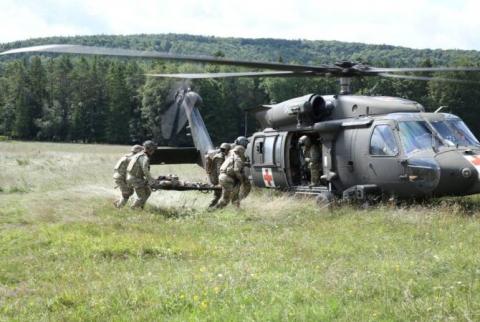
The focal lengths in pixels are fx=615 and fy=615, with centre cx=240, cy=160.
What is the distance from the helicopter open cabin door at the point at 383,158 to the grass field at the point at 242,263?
0.74 meters

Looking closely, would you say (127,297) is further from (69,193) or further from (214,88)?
(214,88)

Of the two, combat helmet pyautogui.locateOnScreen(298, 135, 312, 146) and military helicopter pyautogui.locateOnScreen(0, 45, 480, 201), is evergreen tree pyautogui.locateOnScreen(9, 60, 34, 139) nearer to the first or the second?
military helicopter pyautogui.locateOnScreen(0, 45, 480, 201)

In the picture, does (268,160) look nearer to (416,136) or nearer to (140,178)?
(140,178)

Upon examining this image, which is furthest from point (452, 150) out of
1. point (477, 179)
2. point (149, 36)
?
point (149, 36)

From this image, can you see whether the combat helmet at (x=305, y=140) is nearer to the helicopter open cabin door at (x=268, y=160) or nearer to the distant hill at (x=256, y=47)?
the helicopter open cabin door at (x=268, y=160)

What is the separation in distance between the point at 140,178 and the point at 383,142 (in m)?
5.01

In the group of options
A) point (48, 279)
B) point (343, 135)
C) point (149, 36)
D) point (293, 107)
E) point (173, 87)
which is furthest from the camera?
point (149, 36)

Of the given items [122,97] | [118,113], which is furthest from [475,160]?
[122,97]

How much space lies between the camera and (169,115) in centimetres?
1898

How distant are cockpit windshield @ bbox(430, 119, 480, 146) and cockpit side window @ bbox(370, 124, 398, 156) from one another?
2.80 ft

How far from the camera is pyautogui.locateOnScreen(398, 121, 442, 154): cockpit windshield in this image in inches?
454

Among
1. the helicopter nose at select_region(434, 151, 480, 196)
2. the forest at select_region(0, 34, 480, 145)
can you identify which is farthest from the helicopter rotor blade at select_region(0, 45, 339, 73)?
the forest at select_region(0, 34, 480, 145)

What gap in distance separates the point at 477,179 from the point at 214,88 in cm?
5722

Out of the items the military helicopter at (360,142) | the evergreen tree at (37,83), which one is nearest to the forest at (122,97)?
the evergreen tree at (37,83)
